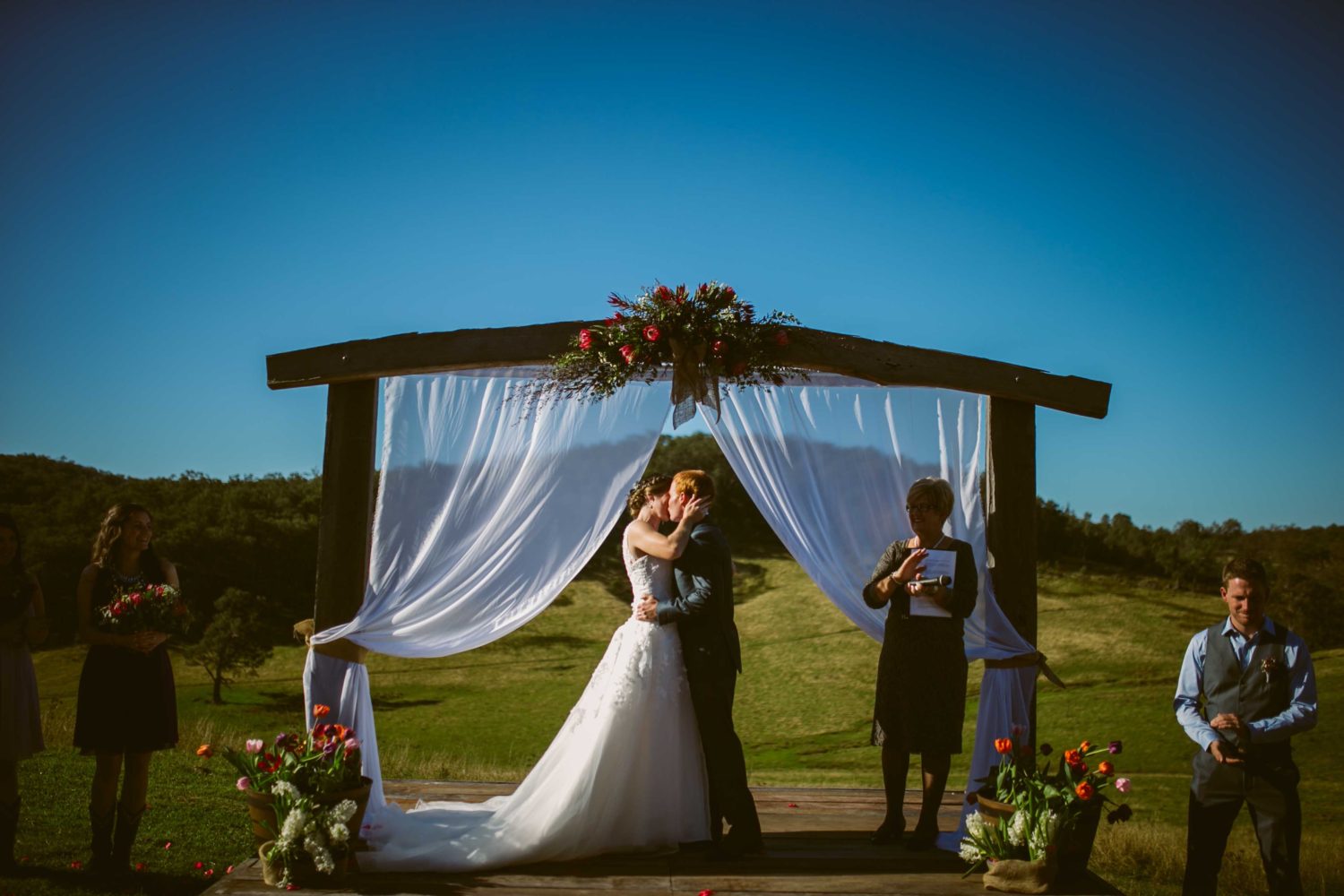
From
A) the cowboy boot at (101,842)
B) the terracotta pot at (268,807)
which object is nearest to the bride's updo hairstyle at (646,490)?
the terracotta pot at (268,807)

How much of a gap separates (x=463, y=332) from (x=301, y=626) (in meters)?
1.67

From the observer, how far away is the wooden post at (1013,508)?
16.5 ft

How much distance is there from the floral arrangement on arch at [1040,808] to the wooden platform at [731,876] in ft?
0.63

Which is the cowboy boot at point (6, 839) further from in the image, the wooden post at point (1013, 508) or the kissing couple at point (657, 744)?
the wooden post at point (1013, 508)

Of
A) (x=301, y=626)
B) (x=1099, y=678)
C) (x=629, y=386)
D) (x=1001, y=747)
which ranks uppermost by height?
(x=629, y=386)

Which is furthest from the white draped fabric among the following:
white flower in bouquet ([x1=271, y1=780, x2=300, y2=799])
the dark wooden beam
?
white flower in bouquet ([x1=271, y1=780, x2=300, y2=799])

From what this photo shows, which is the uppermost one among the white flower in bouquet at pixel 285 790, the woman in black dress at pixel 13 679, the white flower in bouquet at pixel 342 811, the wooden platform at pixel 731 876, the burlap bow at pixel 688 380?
the burlap bow at pixel 688 380

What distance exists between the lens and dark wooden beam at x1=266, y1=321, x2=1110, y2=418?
187 inches

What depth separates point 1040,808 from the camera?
12.8 ft

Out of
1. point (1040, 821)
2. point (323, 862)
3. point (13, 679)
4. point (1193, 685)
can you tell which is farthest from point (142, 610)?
point (1193, 685)

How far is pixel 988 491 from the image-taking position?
5145mm

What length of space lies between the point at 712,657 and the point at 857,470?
150cm

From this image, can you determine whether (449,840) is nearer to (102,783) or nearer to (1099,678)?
(102,783)

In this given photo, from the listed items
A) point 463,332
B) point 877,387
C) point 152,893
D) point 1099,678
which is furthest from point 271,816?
point 1099,678
